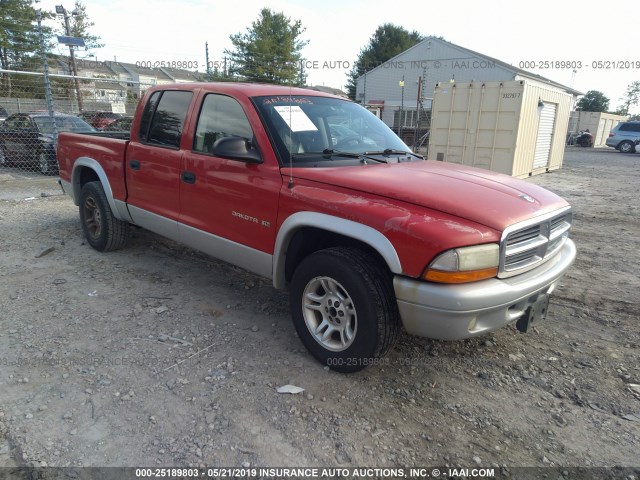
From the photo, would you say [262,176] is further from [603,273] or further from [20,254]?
[603,273]

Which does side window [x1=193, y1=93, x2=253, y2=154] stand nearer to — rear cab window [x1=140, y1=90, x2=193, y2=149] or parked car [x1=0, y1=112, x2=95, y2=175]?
rear cab window [x1=140, y1=90, x2=193, y2=149]

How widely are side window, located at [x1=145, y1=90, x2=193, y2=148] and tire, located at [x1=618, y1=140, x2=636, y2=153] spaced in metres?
34.7

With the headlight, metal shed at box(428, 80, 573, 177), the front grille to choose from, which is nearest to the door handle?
the headlight

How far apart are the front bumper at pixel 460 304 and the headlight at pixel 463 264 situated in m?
0.05

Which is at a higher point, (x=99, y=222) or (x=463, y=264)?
(x=463, y=264)

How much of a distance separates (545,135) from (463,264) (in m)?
15.4

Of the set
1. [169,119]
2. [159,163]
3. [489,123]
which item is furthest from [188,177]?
[489,123]

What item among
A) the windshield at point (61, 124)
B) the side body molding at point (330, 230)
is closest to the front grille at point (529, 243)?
the side body molding at point (330, 230)

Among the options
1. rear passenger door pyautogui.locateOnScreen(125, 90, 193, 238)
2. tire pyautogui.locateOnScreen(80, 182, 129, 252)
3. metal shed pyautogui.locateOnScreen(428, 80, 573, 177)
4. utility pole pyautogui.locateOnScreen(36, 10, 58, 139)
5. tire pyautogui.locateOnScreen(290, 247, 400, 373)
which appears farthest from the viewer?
metal shed pyautogui.locateOnScreen(428, 80, 573, 177)

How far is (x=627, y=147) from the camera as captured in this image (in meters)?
30.8

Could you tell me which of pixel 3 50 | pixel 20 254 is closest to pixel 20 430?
pixel 20 254

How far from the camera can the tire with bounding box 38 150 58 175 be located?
1081 cm

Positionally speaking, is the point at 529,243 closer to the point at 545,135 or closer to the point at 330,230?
the point at 330,230

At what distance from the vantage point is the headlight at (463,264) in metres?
2.50
